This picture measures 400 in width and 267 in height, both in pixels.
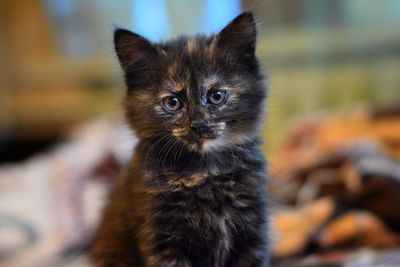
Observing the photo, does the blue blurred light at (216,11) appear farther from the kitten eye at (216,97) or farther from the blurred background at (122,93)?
the kitten eye at (216,97)

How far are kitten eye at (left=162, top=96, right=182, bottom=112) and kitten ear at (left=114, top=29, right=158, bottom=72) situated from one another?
10cm

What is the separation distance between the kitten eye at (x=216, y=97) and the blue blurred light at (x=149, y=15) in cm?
290

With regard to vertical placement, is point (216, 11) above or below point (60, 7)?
below

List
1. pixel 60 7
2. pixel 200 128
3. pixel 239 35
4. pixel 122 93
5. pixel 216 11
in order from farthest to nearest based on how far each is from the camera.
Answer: pixel 60 7
pixel 216 11
pixel 122 93
pixel 239 35
pixel 200 128

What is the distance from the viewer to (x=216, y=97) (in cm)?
124

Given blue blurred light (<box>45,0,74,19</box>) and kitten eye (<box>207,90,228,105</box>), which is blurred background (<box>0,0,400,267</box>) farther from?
kitten eye (<box>207,90,228,105</box>)

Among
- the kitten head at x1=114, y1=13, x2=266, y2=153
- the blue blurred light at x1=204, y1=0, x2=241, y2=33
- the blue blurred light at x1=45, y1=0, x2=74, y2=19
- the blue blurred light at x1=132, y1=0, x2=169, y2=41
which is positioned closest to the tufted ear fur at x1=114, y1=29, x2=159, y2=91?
the kitten head at x1=114, y1=13, x2=266, y2=153

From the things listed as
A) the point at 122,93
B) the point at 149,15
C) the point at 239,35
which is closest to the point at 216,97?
the point at 239,35

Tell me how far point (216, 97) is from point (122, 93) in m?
0.32

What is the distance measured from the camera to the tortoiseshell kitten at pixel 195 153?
1218 millimetres

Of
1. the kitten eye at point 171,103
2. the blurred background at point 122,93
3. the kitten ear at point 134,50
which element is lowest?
the blurred background at point 122,93

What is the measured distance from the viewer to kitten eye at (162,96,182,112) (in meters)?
1.24

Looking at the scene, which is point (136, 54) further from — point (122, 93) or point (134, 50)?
point (122, 93)

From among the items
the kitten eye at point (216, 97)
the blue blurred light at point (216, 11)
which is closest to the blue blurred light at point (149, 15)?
the blue blurred light at point (216, 11)
